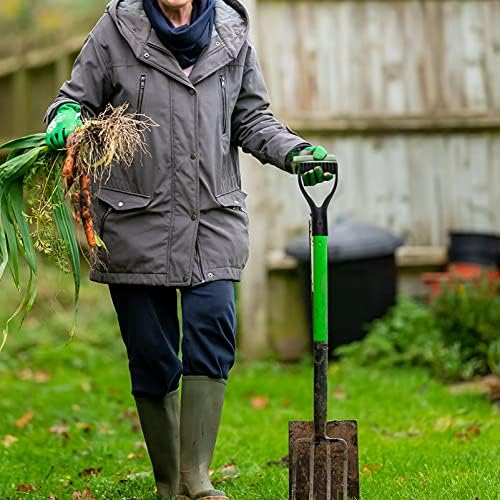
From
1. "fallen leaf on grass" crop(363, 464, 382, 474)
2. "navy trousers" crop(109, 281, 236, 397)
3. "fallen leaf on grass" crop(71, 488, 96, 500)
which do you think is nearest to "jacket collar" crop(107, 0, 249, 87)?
"navy trousers" crop(109, 281, 236, 397)

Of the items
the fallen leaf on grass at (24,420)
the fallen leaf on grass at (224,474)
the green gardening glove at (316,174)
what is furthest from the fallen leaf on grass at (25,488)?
the green gardening glove at (316,174)

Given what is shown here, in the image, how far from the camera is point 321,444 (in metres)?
3.81

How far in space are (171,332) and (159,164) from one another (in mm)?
599

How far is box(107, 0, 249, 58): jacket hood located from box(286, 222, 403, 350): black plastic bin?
3513mm

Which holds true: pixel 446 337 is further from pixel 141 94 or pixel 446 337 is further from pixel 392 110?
pixel 141 94

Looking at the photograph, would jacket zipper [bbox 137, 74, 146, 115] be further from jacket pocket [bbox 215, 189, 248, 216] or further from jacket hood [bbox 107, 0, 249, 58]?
jacket pocket [bbox 215, 189, 248, 216]

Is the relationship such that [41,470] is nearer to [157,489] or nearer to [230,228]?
[157,489]

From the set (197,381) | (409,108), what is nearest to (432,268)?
(409,108)

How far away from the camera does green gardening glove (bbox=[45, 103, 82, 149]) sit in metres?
3.79

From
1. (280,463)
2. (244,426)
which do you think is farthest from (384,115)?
(280,463)

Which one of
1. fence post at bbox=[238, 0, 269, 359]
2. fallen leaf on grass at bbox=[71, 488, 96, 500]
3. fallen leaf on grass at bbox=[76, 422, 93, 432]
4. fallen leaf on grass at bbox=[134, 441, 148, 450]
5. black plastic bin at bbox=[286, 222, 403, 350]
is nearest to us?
fallen leaf on grass at bbox=[71, 488, 96, 500]

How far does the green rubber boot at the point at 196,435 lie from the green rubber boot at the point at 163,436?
0.62 ft

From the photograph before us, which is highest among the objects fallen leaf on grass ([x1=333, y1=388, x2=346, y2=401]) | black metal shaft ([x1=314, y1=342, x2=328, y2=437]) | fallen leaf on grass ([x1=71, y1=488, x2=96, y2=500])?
black metal shaft ([x1=314, y1=342, x2=328, y2=437])

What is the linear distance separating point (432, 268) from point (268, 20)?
206 cm
